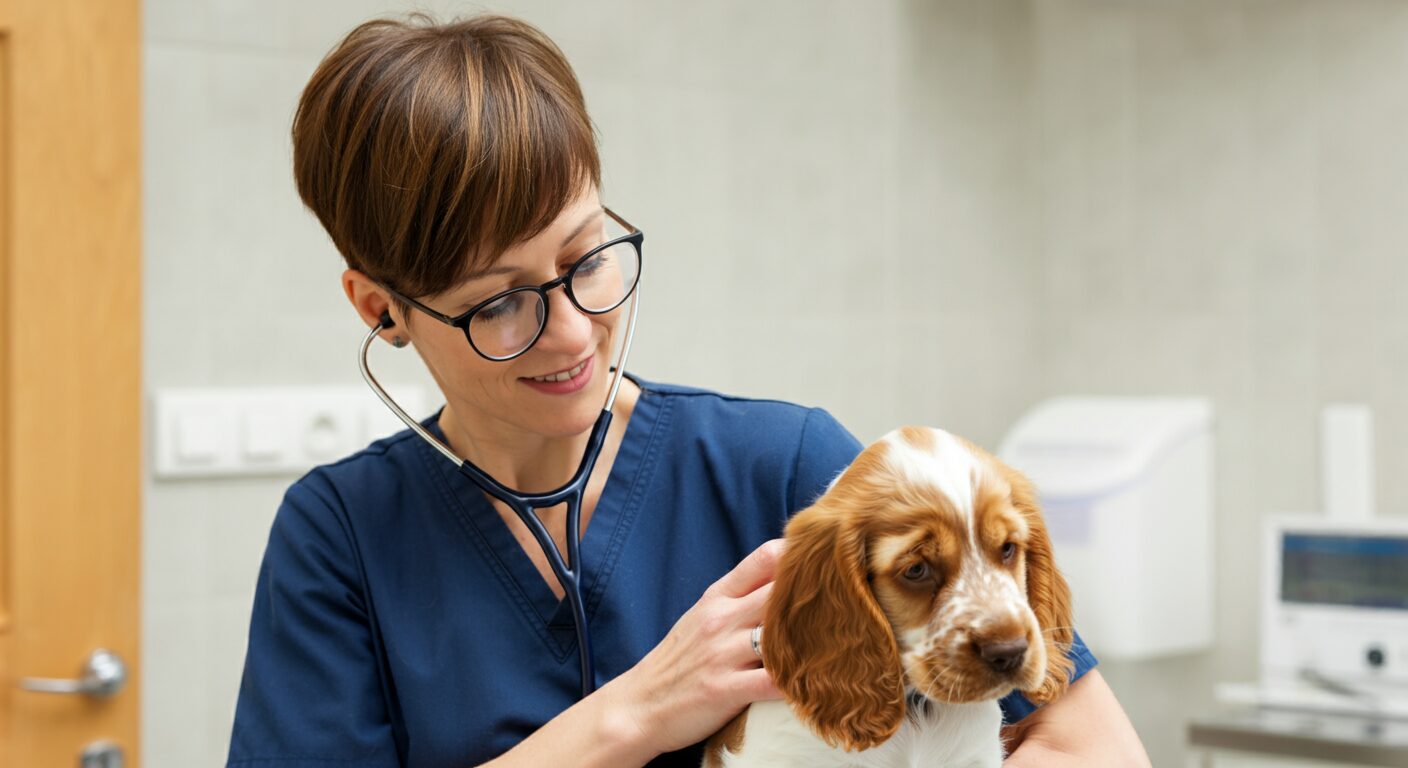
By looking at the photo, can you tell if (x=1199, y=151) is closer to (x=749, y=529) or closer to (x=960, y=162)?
(x=960, y=162)

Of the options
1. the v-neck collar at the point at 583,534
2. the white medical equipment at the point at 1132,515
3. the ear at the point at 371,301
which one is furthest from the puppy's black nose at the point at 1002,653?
the white medical equipment at the point at 1132,515

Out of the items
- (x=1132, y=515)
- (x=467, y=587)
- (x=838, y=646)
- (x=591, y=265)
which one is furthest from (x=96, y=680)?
(x=1132, y=515)

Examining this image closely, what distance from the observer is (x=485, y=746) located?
1.20 m

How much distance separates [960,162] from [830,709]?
240 centimetres

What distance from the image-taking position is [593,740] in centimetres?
107

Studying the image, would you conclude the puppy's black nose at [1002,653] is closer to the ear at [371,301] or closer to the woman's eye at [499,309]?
the woman's eye at [499,309]

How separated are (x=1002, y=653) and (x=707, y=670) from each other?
23 cm

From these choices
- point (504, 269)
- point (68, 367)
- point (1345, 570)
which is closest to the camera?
point (504, 269)

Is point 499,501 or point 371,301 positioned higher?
point 371,301

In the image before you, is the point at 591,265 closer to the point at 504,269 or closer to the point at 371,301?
the point at 504,269

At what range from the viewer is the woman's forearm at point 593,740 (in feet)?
3.48

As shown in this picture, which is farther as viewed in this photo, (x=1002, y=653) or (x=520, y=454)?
(x=520, y=454)

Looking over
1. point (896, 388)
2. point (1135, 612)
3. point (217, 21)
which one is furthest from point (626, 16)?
point (1135, 612)

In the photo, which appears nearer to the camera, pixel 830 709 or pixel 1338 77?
pixel 830 709
